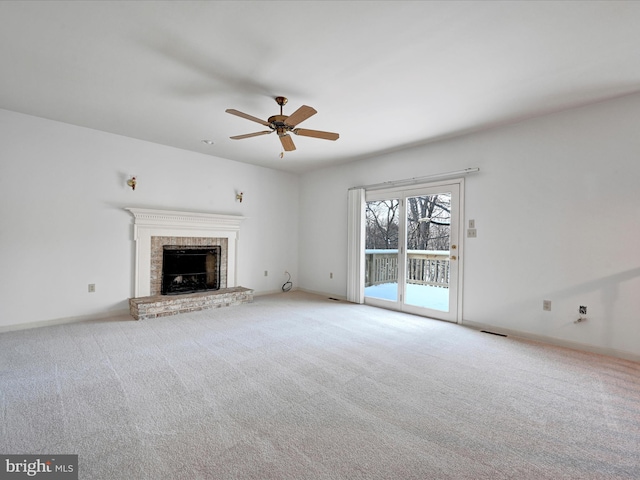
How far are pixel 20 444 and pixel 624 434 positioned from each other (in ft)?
11.9

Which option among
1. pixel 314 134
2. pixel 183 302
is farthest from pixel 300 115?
pixel 183 302

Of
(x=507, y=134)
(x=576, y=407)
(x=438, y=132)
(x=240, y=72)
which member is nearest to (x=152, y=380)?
(x=240, y=72)

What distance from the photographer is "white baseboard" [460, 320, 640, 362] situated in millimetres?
2945

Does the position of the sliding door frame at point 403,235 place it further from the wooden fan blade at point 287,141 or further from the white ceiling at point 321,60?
the wooden fan blade at point 287,141

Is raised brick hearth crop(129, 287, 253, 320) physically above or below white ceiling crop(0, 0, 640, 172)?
below

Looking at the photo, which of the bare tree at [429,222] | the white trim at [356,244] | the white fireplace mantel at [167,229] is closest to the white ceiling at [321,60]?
the bare tree at [429,222]

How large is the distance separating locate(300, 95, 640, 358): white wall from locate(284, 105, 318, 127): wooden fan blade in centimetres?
253

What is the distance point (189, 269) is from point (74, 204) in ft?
6.13

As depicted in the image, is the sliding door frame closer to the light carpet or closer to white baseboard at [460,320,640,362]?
white baseboard at [460,320,640,362]

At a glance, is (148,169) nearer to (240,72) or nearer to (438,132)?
(240,72)

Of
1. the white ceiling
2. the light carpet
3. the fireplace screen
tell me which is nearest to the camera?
the light carpet

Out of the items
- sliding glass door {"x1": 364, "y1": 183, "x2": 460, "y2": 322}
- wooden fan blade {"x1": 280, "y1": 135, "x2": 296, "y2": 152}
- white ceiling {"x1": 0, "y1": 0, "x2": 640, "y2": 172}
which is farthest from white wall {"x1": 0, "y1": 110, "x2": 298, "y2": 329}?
sliding glass door {"x1": 364, "y1": 183, "x2": 460, "y2": 322}

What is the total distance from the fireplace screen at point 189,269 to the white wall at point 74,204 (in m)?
0.54

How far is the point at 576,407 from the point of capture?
6.88ft
